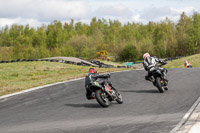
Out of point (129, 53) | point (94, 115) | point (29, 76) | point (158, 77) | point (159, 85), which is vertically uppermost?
point (129, 53)

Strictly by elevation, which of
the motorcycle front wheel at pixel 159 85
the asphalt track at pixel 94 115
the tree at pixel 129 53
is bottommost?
the asphalt track at pixel 94 115

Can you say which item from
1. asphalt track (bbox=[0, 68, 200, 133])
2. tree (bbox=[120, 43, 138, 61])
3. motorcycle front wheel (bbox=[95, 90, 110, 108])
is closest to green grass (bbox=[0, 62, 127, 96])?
asphalt track (bbox=[0, 68, 200, 133])

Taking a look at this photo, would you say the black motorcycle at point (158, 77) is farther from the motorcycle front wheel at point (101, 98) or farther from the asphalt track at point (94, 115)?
the motorcycle front wheel at point (101, 98)

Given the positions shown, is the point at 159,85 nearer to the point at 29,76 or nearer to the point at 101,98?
the point at 101,98

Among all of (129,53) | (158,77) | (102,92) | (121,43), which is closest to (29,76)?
(158,77)

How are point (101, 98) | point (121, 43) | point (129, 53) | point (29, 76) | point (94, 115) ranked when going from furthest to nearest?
point (121, 43) < point (129, 53) < point (29, 76) < point (101, 98) < point (94, 115)

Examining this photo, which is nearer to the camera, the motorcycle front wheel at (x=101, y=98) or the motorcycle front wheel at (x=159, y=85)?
the motorcycle front wheel at (x=101, y=98)

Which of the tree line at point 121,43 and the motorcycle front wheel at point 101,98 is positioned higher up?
the tree line at point 121,43

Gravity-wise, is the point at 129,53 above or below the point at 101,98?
above

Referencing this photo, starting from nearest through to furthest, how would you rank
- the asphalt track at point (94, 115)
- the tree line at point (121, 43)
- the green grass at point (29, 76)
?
1. the asphalt track at point (94, 115)
2. the green grass at point (29, 76)
3. the tree line at point (121, 43)

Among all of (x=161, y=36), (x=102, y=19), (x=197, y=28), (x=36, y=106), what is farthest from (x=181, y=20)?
(x=36, y=106)

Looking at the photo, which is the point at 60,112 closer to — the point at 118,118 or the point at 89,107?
the point at 89,107

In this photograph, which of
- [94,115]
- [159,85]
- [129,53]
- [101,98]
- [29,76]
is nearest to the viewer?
[94,115]

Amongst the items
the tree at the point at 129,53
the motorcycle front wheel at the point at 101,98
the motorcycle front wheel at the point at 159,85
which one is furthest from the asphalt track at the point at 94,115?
the tree at the point at 129,53
